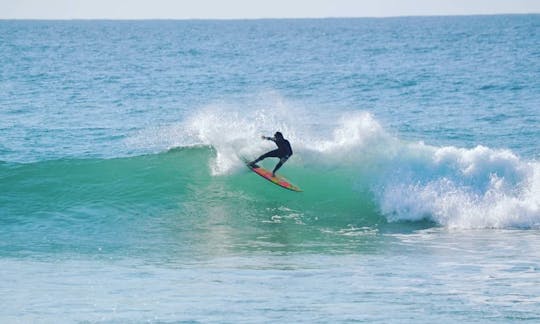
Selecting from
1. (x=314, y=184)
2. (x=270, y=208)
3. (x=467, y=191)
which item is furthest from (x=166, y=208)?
(x=467, y=191)

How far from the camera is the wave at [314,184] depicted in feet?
60.0

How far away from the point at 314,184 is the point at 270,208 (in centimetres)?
160

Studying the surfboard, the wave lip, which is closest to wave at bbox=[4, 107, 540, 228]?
the wave lip

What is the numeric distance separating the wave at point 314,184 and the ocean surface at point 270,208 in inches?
1.9

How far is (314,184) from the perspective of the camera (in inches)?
805

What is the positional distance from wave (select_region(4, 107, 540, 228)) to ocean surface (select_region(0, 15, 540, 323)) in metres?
0.05

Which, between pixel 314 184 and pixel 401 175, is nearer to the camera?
pixel 401 175

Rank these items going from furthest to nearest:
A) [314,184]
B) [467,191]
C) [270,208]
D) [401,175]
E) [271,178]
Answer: [314,184]
[401,175]
[270,208]
[271,178]
[467,191]

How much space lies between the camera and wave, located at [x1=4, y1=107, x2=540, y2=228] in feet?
60.0

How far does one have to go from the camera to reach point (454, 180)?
19453 millimetres

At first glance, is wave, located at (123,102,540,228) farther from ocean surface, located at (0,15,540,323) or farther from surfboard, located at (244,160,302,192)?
surfboard, located at (244,160,302,192)

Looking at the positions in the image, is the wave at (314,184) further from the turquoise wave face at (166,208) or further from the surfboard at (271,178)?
the surfboard at (271,178)

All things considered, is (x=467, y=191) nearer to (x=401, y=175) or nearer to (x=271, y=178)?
(x=401, y=175)

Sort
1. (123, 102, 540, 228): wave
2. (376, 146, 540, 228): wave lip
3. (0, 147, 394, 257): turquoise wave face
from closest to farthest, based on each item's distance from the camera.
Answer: (0, 147, 394, 257): turquoise wave face
(376, 146, 540, 228): wave lip
(123, 102, 540, 228): wave
